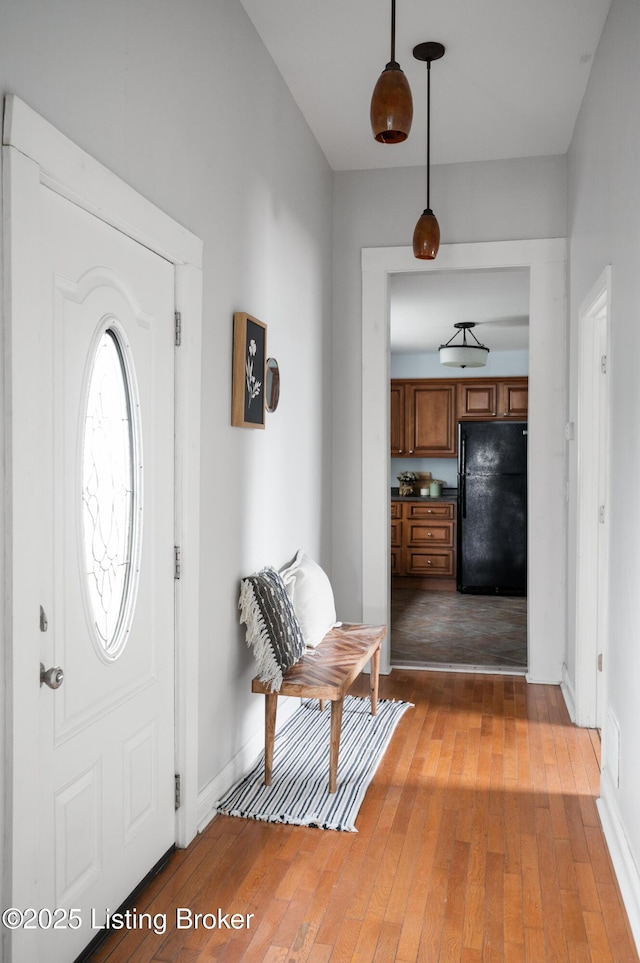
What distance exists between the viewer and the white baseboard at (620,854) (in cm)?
208

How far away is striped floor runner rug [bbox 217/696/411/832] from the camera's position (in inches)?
108

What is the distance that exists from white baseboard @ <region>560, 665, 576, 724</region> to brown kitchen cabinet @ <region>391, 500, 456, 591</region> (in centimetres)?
436

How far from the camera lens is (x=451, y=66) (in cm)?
346

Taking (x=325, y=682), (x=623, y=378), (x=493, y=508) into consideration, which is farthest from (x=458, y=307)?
(x=325, y=682)

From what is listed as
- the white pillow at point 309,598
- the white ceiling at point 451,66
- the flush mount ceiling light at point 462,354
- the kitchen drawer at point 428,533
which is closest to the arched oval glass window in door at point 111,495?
the white pillow at point 309,598

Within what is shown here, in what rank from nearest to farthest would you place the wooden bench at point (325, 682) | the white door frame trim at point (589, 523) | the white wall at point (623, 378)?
the white wall at point (623, 378) < the wooden bench at point (325, 682) < the white door frame trim at point (589, 523)

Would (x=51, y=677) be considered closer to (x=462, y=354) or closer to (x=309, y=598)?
(x=309, y=598)

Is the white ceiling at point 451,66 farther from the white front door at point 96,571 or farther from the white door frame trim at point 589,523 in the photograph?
the white front door at point 96,571

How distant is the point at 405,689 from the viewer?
4.30 meters

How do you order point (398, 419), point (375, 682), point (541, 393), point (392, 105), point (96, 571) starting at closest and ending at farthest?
point (96, 571)
point (392, 105)
point (375, 682)
point (541, 393)
point (398, 419)

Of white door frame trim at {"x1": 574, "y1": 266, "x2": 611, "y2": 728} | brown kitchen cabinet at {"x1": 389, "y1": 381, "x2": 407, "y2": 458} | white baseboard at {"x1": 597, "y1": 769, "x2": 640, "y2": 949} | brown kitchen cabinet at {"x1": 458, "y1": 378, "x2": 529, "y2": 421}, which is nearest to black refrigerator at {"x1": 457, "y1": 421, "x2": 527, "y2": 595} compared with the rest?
brown kitchen cabinet at {"x1": 458, "y1": 378, "x2": 529, "y2": 421}

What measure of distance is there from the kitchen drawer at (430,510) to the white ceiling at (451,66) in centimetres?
480

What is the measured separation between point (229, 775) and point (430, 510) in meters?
6.07

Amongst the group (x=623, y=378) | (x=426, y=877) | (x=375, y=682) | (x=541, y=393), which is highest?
(x=541, y=393)
